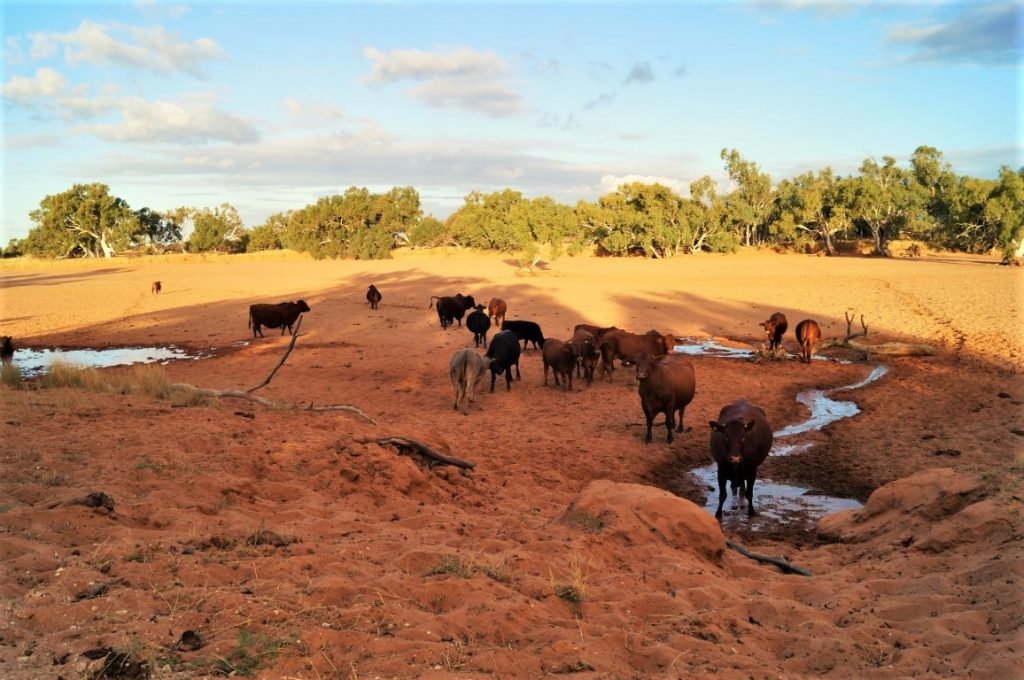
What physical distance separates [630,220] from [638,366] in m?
55.8

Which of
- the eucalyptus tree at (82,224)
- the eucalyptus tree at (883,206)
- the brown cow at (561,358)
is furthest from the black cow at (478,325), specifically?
the eucalyptus tree at (82,224)

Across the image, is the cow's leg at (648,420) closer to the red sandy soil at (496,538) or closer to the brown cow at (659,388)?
the brown cow at (659,388)

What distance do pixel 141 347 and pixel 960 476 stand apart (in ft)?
75.7

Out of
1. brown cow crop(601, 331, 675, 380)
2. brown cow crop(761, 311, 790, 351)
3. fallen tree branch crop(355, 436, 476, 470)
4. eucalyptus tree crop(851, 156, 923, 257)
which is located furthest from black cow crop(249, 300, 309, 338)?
eucalyptus tree crop(851, 156, 923, 257)

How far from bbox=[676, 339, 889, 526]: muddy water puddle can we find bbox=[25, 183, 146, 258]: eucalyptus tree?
74779mm

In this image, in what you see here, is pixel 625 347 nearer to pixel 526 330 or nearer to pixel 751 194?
pixel 526 330

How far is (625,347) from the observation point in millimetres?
17312

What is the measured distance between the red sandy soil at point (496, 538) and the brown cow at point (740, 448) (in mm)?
491

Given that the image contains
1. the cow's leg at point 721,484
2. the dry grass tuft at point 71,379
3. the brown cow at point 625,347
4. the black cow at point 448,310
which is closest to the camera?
the cow's leg at point 721,484

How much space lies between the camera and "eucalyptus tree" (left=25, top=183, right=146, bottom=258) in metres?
70.8

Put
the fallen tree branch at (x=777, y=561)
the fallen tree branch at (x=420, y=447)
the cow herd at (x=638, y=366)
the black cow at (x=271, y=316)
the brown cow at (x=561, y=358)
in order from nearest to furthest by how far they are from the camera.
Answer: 1. the fallen tree branch at (x=777, y=561)
2. the cow herd at (x=638, y=366)
3. the fallen tree branch at (x=420, y=447)
4. the brown cow at (x=561, y=358)
5. the black cow at (x=271, y=316)

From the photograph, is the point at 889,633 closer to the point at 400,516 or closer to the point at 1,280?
the point at 400,516

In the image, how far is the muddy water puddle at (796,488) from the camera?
921 cm

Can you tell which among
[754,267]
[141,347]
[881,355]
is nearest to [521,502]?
[881,355]
